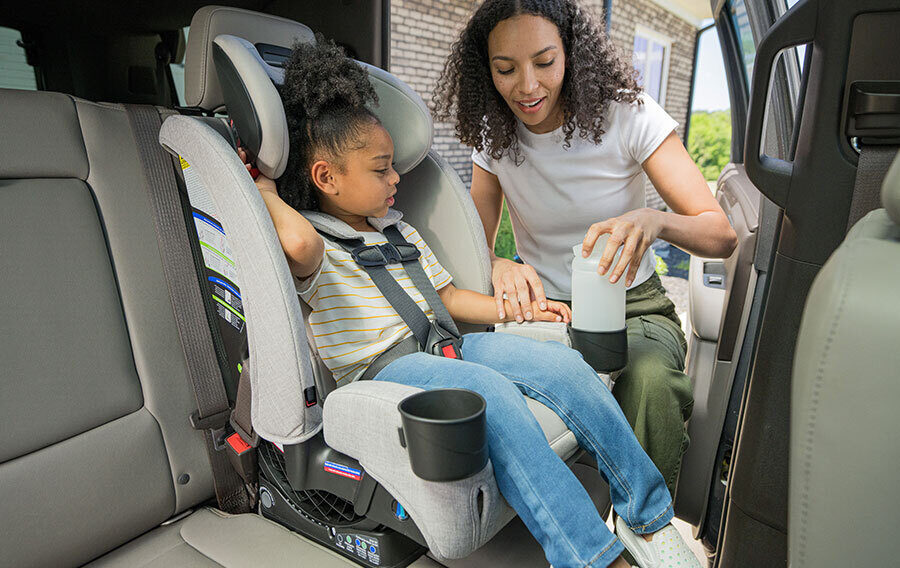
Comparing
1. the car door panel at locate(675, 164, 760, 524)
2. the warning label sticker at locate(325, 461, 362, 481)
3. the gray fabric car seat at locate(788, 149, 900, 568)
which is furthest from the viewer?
the car door panel at locate(675, 164, 760, 524)

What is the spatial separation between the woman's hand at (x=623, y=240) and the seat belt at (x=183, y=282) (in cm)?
86

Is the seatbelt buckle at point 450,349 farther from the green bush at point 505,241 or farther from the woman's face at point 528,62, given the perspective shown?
the green bush at point 505,241

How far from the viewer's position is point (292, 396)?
1.02 metres

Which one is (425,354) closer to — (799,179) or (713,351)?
(799,179)

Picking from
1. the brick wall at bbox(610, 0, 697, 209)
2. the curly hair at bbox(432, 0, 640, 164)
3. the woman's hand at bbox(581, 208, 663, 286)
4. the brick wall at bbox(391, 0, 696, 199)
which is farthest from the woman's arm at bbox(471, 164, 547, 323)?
the brick wall at bbox(610, 0, 697, 209)

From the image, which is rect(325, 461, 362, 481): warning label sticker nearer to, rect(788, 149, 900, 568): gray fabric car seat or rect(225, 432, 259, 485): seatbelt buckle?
rect(225, 432, 259, 485): seatbelt buckle

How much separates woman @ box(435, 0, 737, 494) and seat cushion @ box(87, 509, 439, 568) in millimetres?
655

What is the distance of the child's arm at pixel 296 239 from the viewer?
3.68 ft

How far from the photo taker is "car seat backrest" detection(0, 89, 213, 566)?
112cm

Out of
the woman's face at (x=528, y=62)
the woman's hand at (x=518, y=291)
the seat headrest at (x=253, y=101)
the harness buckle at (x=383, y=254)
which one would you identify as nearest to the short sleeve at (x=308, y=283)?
the harness buckle at (x=383, y=254)

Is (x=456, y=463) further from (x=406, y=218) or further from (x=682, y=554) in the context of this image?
(x=406, y=218)

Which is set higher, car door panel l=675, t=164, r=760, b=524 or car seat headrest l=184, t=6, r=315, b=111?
car seat headrest l=184, t=6, r=315, b=111

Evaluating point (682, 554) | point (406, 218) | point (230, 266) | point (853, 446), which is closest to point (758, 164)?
point (853, 446)

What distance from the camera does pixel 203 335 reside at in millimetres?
1351
